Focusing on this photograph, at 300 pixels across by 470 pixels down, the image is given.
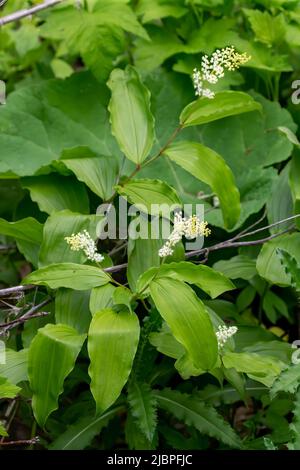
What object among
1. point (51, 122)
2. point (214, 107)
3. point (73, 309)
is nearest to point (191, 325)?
point (73, 309)

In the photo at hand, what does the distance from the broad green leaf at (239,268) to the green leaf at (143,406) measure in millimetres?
341

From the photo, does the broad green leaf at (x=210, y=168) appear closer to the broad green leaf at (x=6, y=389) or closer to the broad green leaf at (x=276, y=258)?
the broad green leaf at (x=276, y=258)

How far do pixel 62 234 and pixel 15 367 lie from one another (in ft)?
1.00

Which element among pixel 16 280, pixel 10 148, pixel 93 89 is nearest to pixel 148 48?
pixel 93 89

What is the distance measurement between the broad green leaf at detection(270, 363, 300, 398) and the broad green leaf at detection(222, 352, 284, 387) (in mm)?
91

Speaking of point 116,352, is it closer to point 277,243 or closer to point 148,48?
point 277,243

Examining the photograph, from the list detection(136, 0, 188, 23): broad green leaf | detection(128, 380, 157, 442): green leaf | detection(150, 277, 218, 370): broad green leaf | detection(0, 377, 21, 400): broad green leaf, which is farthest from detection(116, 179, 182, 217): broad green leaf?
detection(136, 0, 188, 23): broad green leaf

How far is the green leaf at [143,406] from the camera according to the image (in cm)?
142

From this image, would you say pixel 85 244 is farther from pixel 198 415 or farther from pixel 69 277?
pixel 198 415

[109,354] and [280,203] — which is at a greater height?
[280,203]

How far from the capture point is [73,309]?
1536 millimetres

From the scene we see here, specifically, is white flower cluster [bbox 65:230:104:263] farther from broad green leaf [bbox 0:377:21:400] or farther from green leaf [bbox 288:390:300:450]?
green leaf [bbox 288:390:300:450]

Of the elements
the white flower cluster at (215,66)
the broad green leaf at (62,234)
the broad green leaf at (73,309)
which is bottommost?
the broad green leaf at (73,309)

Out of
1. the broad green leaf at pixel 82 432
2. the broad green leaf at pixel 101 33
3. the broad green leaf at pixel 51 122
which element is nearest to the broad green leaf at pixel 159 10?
the broad green leaf at pixel 101 33
